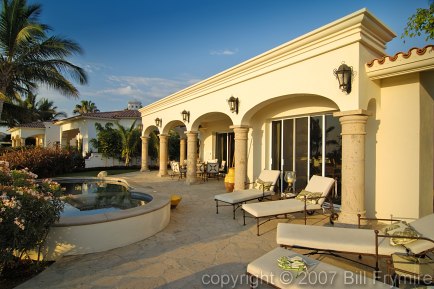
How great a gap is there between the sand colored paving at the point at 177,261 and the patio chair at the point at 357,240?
0.57 meters

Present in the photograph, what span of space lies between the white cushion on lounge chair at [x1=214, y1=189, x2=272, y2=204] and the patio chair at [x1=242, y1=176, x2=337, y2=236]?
87 centimetres

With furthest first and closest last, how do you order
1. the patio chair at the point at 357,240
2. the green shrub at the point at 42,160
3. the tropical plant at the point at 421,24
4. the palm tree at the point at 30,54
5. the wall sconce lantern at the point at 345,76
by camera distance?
the green shrub at the point at 42,160
the palm tree at the point at 30,54
the tropical plant at the point at 421,24
the wall sconce lantern at the point at 345,76
the patio chair at the point at 357,240

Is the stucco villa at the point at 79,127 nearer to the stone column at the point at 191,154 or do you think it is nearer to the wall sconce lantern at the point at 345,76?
the stone column at the point at 191,154

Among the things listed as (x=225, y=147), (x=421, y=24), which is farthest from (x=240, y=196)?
(x=225, y=147)

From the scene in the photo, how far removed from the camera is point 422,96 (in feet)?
21.0

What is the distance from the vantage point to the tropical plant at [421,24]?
6.40 metres

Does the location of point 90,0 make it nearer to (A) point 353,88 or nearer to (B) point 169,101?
(B) point 169,101

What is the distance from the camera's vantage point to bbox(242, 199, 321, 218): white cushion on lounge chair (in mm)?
5949

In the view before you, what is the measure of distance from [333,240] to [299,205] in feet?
7.78

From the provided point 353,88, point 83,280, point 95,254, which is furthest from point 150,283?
point 353,88

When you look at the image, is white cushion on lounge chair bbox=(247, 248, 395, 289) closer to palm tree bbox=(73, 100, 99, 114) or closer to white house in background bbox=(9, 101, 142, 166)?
white house in background bbox=(9, 101, 142, 166)

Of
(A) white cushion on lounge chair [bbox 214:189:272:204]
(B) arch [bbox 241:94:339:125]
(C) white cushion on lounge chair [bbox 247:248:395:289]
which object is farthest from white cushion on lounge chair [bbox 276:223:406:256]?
(B) arch [bbox 241:94:339:125]

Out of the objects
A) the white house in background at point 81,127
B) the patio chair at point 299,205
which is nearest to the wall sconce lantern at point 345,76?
the patio chair at point 299,205

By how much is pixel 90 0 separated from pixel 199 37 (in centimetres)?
546
